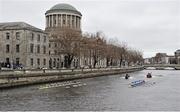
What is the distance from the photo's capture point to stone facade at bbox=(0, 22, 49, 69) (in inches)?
3418

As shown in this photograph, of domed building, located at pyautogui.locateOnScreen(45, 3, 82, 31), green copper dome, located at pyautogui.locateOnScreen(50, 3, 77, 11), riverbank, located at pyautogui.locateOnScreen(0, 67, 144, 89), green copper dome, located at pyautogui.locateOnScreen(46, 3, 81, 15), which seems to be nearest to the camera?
riverbank, located at pyautogui.locateOnScreen(0, 67, 144, 89)

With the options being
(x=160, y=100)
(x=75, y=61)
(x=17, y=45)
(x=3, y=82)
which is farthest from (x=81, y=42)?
(x=160, y=100)

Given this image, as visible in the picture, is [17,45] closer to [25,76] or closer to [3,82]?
[25,76]

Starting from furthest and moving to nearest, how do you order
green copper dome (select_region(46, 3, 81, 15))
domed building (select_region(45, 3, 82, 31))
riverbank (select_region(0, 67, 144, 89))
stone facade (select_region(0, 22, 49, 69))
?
green copper dome (select_region(46, 3, 81, 15)) < domed building (select_region(45, 3, 82, 31)) < stone facade (select_region(0, 22, 49, 69)) < riverbank (select_region(0, 67, 144, 89))

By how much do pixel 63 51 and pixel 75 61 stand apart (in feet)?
122

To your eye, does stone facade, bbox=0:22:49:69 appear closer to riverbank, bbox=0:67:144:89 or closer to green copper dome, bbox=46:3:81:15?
riverbank, bbox=0:67:144:89

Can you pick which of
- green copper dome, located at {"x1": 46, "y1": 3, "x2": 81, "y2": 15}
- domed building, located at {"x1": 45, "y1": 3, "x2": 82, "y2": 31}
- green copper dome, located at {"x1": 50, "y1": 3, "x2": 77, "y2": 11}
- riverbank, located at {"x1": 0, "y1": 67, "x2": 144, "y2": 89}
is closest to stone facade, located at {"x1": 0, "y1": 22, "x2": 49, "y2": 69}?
riverbank, located at {"x1": 0, "y1": 67, "x2": 144, "y2": 89}

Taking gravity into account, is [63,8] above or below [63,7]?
below

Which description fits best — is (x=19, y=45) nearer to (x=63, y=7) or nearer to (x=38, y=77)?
(x=38, y=77)

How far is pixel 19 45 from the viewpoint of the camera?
8762 centimetres

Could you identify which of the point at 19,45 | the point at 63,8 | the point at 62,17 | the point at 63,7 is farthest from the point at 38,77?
the point at 63,7

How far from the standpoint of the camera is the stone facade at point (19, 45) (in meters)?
86.8

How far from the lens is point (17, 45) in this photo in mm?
87875

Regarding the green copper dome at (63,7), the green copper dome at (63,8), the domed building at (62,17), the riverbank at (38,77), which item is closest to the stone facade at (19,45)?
the riverbank at (38,77)
